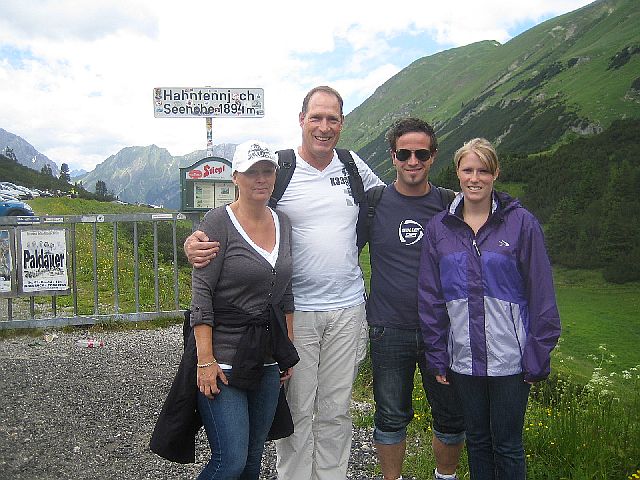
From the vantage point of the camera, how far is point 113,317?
27.9 ft

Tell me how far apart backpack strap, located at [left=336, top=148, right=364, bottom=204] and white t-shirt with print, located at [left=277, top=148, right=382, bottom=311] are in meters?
0.05

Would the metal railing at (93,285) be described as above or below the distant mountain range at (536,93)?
below

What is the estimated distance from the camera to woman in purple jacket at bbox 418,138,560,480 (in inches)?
107

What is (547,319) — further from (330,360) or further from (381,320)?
(330,360)

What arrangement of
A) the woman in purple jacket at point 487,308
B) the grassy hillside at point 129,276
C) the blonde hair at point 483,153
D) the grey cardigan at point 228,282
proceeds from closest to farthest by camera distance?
the grey cardigan at point 228,282, the woman in purple jacket at point 487,308, the blonde hair at point 483,153, the grassy hillside at point 129,276

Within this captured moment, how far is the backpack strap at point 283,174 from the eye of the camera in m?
3.11

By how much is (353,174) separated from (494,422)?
5.10 ft

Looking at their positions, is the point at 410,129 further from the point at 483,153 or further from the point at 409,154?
the point at 483,153

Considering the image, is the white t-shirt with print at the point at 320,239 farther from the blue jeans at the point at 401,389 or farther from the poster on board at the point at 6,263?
the poster on board at the point at 6,263

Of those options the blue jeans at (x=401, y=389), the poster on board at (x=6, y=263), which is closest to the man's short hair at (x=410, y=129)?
the blue jeans at (x=401, y=389)

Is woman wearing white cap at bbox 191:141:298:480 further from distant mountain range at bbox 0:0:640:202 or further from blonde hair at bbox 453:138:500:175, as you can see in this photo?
distant mountain range at bbox 0:0:640:202

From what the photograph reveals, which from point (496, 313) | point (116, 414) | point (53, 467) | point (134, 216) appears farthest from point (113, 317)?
point (496, 313)

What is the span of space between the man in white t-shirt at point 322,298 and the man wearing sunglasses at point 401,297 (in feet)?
0.45

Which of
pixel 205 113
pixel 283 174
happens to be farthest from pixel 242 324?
pixel 205 113
